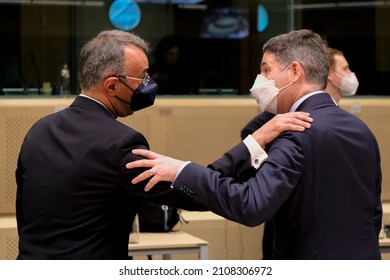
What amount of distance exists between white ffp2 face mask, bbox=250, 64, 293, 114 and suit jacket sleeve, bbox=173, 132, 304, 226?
340 millimetres

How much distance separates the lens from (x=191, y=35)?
293 inches

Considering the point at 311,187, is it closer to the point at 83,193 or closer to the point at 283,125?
the point at 283,125

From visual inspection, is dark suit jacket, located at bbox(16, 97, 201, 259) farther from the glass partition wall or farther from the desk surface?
the glass partition wall

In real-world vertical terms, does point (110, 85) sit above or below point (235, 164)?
above

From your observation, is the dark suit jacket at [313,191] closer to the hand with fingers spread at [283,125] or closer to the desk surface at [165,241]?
the hand with fingers spread at [283,125]

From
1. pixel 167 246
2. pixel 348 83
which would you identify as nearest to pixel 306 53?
pixel 167 246

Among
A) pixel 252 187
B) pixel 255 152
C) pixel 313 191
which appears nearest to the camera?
pixel 252 187

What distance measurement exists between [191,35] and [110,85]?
4.75m

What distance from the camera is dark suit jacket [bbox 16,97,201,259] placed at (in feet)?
8.35

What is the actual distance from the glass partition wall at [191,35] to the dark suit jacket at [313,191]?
3773 millimetres

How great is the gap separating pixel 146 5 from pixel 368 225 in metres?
4.79

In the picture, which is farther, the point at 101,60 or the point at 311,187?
the point at 101,60

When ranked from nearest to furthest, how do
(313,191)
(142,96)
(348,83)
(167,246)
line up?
1. (313,191)
2. (142,96)
3. (167,246)
4. (348,83)
